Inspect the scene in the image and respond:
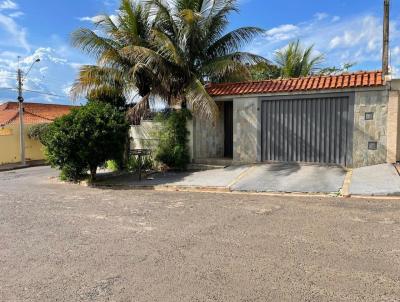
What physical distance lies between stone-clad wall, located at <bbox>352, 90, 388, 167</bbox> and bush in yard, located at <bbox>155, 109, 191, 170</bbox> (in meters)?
5.83

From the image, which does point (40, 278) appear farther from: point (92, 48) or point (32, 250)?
point (92, 48)

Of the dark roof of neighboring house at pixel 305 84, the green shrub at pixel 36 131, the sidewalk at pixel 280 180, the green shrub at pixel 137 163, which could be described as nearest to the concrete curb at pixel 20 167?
the green shrub at pixel 36 131

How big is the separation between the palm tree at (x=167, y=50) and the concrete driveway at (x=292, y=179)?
3.18m

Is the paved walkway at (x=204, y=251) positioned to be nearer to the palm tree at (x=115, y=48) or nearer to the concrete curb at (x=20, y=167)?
the palm tree at (x=115, y=48)

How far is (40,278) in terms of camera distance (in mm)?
4316

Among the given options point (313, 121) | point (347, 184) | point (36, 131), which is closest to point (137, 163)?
point (313, 121)

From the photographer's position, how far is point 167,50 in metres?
13.1

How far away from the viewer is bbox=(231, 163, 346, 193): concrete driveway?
9477 millimetres

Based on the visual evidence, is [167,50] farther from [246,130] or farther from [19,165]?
[19,165]

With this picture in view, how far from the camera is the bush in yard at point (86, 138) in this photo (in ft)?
38.7

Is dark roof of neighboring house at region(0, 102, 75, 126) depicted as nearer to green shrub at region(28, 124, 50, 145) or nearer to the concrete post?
green shrub at region(28, 124, 50, 145)

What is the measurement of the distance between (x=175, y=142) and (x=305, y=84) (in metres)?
5.02

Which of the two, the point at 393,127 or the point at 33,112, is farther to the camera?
the point at 33,112

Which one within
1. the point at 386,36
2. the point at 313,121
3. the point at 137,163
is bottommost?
the point at 137,163
